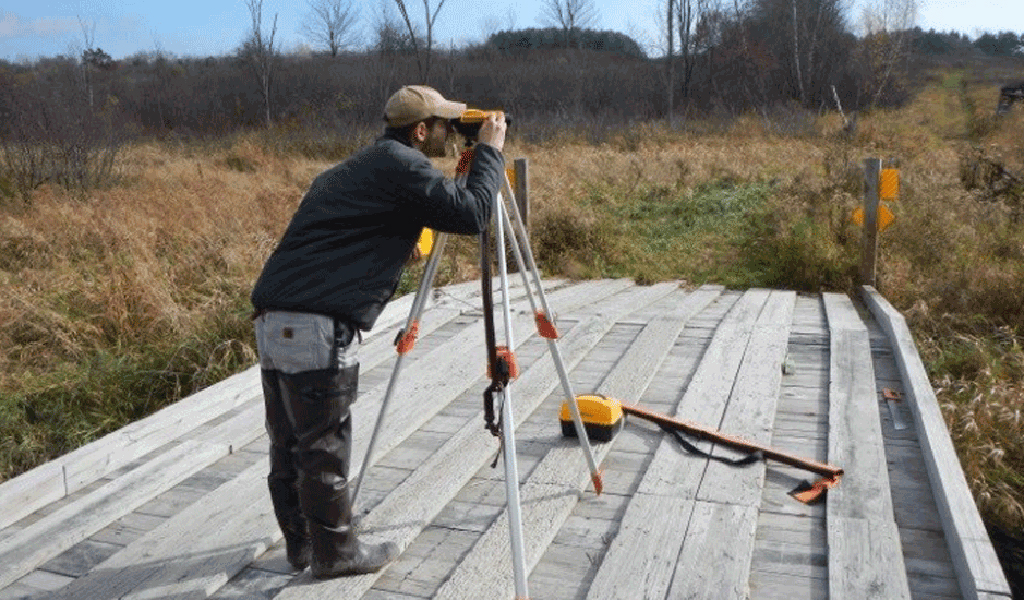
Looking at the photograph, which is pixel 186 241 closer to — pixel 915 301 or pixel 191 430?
A: pixel 191 430

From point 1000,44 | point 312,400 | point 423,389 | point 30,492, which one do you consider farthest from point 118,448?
point 1000,44

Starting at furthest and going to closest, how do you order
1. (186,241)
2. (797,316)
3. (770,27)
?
(770,27) → (186,241) → (797,316)

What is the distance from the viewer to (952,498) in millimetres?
3514

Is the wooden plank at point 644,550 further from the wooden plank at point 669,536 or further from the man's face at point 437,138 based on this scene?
the man's face at point 437,138

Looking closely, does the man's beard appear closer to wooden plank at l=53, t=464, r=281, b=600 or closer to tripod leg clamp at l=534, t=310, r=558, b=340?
tripod leg clamp at l=534, t=310, r=558, b=340

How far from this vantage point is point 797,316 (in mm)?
7320

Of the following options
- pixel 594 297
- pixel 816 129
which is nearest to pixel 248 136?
pixel 816 129

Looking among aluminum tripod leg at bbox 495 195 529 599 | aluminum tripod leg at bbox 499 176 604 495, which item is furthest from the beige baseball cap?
aluminum tripod leg at bbox 495 195 529 599

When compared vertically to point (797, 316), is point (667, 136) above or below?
above

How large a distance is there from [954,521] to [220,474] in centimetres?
326

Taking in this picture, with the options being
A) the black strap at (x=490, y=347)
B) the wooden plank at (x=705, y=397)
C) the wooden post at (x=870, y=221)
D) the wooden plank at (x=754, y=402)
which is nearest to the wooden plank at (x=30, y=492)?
the black strap at (x=490, y=347)

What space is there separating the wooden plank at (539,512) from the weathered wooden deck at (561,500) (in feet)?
0.04

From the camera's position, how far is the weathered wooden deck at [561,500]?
313 centimetres

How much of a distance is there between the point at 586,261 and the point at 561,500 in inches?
268
